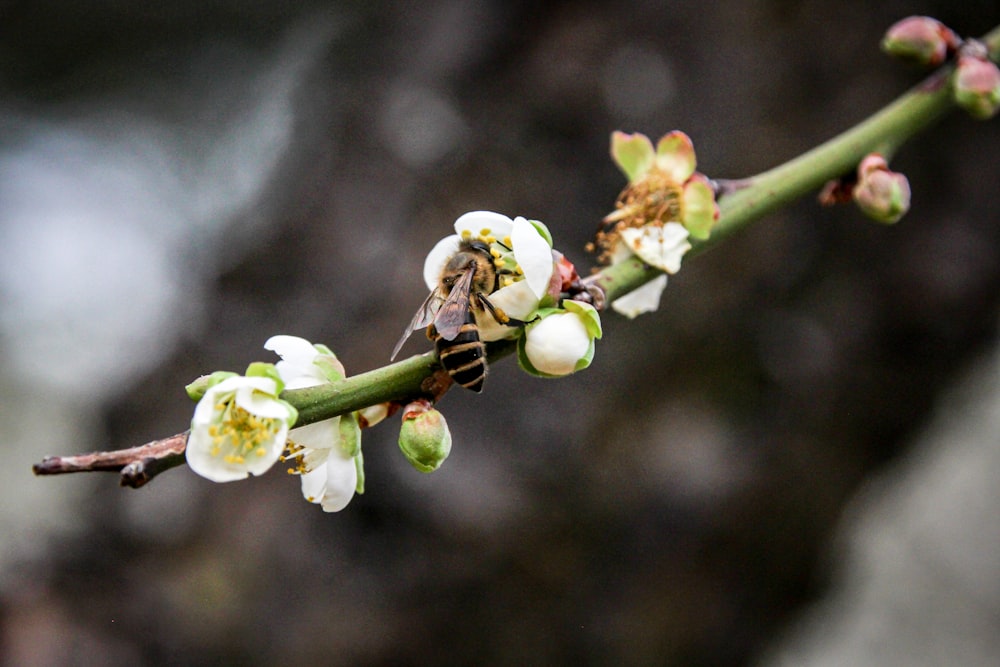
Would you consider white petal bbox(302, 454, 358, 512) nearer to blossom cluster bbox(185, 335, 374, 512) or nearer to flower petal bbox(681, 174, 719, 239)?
blossom cluster bbox(185, 335, 374, 512)

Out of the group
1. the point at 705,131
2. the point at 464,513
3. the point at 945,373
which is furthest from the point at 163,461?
the point at 945,373

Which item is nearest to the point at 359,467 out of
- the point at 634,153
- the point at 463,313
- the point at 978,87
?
the point at 463,313

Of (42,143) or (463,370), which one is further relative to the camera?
(42,143)

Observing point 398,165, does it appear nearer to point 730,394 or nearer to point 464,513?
point 464,513

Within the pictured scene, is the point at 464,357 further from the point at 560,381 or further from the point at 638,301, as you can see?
the point at 560,381

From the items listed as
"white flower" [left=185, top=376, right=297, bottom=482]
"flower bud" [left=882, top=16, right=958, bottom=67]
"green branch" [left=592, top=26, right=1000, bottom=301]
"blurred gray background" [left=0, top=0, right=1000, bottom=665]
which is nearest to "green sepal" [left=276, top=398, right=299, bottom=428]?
"white flower" [left=185, top=376, right=297, bottom=482]

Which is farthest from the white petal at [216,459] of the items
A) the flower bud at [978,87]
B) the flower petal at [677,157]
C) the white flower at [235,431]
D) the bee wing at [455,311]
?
the flower bud at [978,87]

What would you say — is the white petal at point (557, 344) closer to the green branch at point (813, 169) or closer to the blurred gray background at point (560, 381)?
the green branch at point (813, 169)
